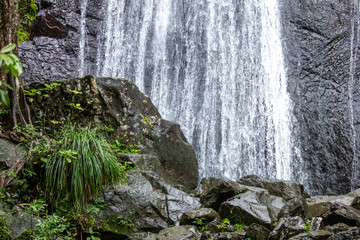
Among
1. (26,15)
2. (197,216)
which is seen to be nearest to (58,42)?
(26,15)

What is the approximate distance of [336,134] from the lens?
11094 mm

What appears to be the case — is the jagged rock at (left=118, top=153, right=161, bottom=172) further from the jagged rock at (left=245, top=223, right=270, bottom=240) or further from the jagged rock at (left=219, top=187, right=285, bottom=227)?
the jagged rock at (left=245, top=223, right=270, bottom=240)

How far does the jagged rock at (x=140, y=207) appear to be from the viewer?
15.3 ft

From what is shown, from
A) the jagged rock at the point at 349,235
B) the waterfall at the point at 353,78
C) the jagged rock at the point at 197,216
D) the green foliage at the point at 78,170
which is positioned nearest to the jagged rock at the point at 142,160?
the green foliage at the point at 78,170

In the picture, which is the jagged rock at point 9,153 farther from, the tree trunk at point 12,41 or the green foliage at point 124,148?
the green foliage at point 124,148

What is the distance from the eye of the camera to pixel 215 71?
1229 cm

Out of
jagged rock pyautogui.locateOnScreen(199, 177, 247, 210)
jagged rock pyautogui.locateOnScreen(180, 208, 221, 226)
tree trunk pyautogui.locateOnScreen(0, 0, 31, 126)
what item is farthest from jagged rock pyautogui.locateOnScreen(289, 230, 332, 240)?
tree trunk pyautogui.locateOnScreen(0, 0, 31, 126)

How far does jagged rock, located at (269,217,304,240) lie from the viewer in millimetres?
4070

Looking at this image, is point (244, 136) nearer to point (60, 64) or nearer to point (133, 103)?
point (133, 103)

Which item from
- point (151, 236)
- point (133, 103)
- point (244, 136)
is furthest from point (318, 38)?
point (151, 236)

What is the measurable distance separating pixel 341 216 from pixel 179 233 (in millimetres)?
2210

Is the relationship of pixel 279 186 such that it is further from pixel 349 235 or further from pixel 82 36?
pixel 82 36

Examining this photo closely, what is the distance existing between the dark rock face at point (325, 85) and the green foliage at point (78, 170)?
797 centimetres

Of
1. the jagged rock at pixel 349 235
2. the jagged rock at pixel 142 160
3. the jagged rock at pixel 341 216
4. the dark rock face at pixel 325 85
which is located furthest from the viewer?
the dark rock face at pixel 325 85
